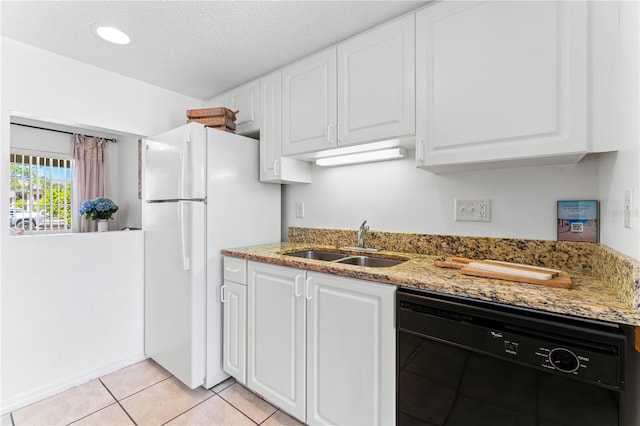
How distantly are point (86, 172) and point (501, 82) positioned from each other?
4.85 meters

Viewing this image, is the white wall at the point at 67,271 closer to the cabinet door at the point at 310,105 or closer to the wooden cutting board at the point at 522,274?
the cabinet door at the point at 310,105

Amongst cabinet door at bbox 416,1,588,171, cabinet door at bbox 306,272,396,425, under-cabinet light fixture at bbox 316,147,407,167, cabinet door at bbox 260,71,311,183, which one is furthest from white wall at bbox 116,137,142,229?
cabinet door at bbox 416,1,588,171

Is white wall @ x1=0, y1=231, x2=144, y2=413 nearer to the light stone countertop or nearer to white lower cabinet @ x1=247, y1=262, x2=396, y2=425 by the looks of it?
white lower cabinet @ x1=247, y1=262, x2=396, y2=425

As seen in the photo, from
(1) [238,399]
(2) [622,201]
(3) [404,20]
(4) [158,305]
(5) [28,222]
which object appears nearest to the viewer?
(2) [622,201]

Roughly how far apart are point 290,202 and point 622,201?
6.34 feet

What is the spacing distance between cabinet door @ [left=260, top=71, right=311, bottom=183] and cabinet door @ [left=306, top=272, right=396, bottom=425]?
0.88 metres

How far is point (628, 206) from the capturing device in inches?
35.8

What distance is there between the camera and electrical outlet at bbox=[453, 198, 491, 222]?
1550mm

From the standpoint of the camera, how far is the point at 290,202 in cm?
243

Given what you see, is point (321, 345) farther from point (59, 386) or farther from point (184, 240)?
point (59, 386)

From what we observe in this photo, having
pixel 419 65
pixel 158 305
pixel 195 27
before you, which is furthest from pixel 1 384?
pixel 419 65

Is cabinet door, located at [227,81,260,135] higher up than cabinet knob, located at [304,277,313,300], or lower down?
higher up

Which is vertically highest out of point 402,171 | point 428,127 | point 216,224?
point 428,127

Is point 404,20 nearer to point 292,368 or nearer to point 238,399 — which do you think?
point 292,368
